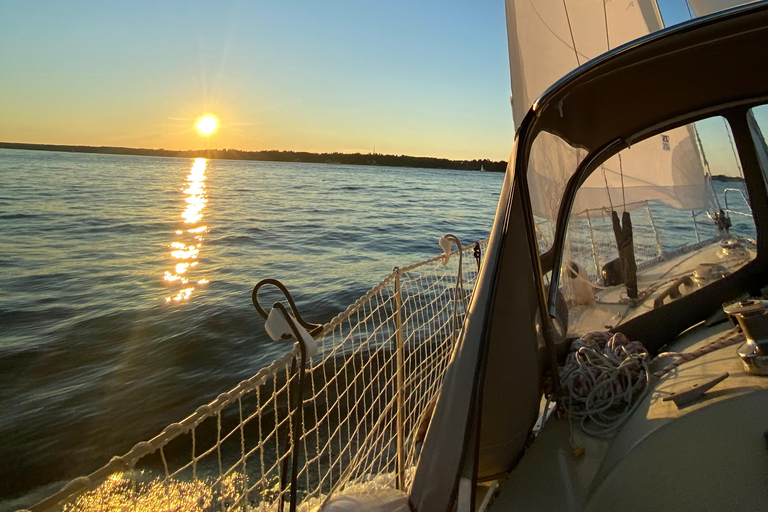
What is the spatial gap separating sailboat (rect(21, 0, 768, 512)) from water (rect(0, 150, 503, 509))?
413 cm

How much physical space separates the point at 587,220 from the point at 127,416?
221 inches

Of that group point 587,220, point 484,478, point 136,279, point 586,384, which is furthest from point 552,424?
point 136,279

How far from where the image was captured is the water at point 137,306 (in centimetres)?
584

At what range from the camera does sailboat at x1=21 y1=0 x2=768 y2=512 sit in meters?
1.80

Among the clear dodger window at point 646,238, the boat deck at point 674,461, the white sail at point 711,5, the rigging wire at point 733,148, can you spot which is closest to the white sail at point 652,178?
the clear dodger window at point 646,238

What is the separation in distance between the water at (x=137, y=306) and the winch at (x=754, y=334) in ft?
18.3

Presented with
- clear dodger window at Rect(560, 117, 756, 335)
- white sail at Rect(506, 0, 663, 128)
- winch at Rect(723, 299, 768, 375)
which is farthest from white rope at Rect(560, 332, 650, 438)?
white sail at Rect(506, 0, 663, 128)

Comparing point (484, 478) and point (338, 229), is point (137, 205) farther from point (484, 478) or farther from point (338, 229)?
point (484, 478)

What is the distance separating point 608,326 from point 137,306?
984 cm

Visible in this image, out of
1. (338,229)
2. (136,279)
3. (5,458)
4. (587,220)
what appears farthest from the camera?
(338,229)

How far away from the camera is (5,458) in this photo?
5188 mm

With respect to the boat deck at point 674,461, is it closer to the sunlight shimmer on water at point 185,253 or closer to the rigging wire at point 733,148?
the rigging wire at point 733,148

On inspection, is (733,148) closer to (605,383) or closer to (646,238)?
(646,238)

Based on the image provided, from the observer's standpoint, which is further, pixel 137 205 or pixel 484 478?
pixel 137 205
